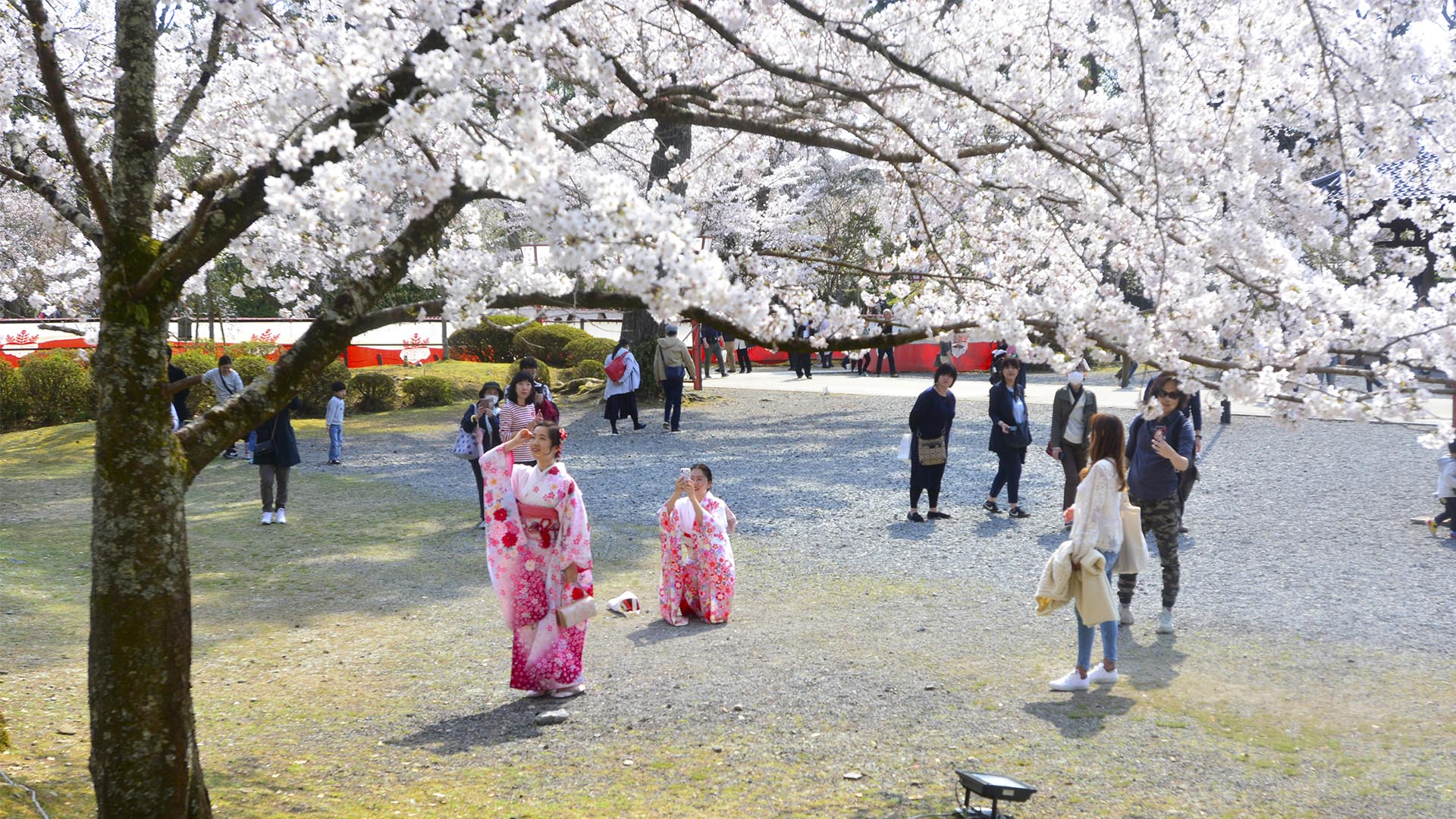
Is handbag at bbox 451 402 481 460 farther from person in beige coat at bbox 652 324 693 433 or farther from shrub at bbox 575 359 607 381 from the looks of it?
shrub at bbox 575 359 607 381

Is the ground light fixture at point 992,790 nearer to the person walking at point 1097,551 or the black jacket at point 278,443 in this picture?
the person walking at point 1097,551

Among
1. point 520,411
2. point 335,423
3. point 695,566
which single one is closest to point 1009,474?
point 695,566

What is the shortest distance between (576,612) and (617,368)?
11733 mm

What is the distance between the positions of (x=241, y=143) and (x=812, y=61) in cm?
341

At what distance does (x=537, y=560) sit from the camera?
6.74 m

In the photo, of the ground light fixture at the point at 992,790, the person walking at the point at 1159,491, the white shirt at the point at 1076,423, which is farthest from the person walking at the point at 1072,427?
the ground light fixture at the point at 992,790

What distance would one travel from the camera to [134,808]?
430 cm

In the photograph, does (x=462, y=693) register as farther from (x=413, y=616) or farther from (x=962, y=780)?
(x=962, y=780)

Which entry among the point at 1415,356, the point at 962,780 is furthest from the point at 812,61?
the point at 962,780

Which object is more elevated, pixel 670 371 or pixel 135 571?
pixel 670 371

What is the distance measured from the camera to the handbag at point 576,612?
6.60 meters

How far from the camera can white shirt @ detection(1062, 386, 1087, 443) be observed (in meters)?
10.8

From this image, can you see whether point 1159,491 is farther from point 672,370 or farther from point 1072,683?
point 672,370

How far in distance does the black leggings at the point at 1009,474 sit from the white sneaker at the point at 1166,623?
4.02 m
